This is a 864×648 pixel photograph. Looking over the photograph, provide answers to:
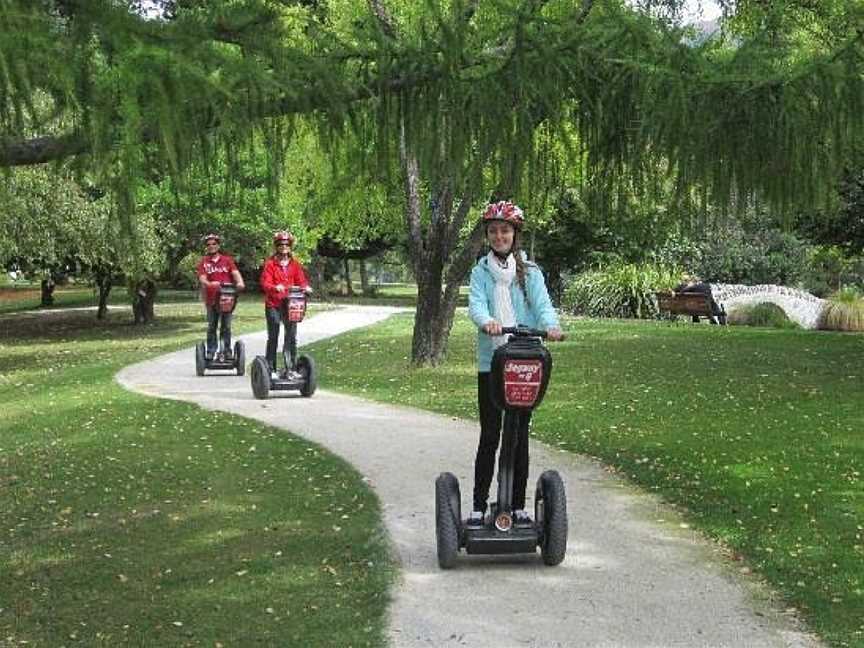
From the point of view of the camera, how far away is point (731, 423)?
10.9 meters

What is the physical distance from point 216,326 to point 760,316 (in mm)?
16810

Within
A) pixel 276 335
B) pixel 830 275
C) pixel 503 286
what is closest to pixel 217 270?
pixel 276 335

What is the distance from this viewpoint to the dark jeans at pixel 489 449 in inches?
232

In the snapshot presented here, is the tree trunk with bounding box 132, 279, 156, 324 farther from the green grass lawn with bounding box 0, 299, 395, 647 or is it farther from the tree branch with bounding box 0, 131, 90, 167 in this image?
the tree branch with bounding box 0, 131, 90, 167

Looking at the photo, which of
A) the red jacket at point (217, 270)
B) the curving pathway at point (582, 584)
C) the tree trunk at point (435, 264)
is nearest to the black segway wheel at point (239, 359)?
the red jacket at point (217, 270)

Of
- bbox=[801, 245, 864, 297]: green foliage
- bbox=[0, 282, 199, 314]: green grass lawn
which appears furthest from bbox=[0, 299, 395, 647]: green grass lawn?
bbox=[0, 282, 199, 314]: green grass lawn

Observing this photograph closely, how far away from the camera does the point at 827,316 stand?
25.8m

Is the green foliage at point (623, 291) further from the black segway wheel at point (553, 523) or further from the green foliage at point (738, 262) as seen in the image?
the black segway wheel at point (553, 523)

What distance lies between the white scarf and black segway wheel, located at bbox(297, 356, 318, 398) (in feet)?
24.8

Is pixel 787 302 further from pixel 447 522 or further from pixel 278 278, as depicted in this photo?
pixel 447 522

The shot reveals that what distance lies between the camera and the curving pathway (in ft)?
15.9

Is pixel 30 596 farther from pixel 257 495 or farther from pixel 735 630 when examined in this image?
pixel 735 630

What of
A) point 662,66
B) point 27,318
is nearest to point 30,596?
point 662,66

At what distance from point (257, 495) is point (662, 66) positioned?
4620 millimetres
